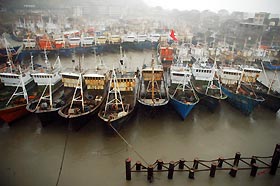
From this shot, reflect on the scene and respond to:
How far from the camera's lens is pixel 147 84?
78.8ft

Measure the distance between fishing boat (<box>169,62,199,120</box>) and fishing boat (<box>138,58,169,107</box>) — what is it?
924 mm

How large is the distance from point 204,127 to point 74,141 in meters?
11.9

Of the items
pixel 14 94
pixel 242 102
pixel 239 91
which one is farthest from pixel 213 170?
pixel 14 94

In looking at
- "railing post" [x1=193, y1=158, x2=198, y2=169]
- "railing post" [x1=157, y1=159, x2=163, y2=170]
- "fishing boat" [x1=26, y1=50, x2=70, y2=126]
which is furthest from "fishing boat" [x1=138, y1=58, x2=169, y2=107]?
"fishing boat" [x1=26, y1=50, x2=70, y2=126]

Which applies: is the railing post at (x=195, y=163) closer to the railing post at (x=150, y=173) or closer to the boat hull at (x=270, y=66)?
the railing post at (x=150, y=173)

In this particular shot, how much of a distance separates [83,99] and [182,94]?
415 inches

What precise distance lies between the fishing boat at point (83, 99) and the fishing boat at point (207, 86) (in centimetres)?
1080

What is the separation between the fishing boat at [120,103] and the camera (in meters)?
16.8

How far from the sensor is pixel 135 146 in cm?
1614

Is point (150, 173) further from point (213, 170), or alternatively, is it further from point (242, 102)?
point (242, 102)

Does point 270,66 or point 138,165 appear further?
point 270,66

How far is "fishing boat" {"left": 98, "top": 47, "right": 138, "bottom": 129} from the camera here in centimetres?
1683

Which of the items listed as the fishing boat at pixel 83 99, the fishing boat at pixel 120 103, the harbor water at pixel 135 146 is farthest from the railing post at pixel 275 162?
the fishing boat at pixel 83 99

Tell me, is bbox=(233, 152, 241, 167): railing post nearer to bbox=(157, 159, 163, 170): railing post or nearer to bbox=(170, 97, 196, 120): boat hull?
bbox=(157, 159, 163, 170): railing post
